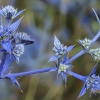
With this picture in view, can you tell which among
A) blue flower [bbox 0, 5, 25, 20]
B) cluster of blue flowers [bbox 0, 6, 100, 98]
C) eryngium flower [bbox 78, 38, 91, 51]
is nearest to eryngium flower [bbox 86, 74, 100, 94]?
cluster of blue flowers [bbox 0, 6, 100, 98]

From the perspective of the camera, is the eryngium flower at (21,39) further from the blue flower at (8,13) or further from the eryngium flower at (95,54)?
the eryngium flower at (95,54)

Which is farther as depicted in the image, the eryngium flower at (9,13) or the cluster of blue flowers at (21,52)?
the eryngium flower at (9,13)

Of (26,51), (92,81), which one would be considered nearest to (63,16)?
(26,51)

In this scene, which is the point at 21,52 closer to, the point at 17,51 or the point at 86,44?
the point at 17,51

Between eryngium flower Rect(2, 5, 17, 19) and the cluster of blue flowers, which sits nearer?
the cluster of blue flowers

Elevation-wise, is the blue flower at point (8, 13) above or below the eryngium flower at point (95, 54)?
above

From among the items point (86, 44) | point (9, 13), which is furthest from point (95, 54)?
point (9, 13)

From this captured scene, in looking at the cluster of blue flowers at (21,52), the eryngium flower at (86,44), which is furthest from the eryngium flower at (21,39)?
the eryngium flower at (86,44)

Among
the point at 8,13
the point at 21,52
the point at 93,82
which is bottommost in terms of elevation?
the point at 93,82

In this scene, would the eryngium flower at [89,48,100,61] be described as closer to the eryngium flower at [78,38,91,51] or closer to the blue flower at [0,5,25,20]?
the eryngium flower at [78,38,91,51]

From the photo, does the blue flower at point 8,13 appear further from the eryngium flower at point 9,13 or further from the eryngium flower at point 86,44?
the eryngium flower at point 86,44

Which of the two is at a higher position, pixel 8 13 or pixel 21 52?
pixel 8 13

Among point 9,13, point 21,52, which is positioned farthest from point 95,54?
point 9,13

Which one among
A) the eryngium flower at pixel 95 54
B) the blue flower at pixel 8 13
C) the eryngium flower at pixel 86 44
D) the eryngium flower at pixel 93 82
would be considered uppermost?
the blue flower at pixel 8 13
